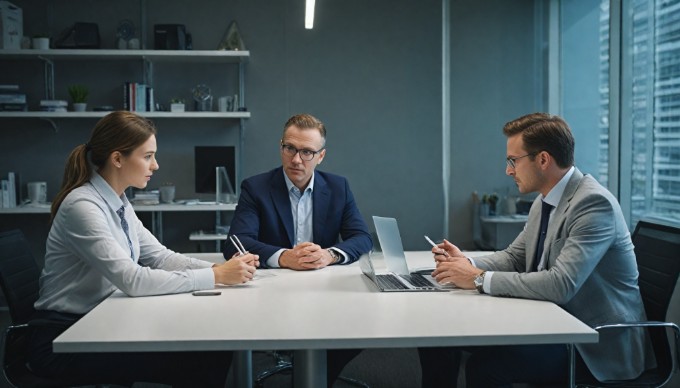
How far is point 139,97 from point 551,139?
13.1ft

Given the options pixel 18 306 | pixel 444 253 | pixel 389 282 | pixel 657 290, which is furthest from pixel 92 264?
pixel 657 290

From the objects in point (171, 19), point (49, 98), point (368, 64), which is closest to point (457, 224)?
point (368, 64)

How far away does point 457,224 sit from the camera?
6207 millimetres

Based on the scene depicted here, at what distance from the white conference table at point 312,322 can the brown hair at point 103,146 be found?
47 cm

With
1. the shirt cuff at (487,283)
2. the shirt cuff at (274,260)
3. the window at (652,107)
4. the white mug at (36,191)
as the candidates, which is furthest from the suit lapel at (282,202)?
the white mug at (36,191)

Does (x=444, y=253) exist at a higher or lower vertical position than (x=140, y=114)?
lower

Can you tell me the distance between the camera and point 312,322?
1969 mm

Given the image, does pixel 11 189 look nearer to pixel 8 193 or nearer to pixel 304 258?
pixel 8 193

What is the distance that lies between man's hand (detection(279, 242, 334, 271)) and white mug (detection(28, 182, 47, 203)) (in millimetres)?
3502

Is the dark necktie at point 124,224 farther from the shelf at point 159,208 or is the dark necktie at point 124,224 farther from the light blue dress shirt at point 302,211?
the shelf at point 159,208

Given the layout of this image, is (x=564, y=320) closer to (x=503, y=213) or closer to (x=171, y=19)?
A: (x=503, y=213)

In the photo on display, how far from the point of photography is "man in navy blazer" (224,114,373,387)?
3.25 m

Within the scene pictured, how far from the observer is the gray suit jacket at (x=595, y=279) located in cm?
226

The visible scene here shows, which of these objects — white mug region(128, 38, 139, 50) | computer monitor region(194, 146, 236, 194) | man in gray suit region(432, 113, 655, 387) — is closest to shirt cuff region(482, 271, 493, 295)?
man in gray suit region(432, 113, 655, 387)
